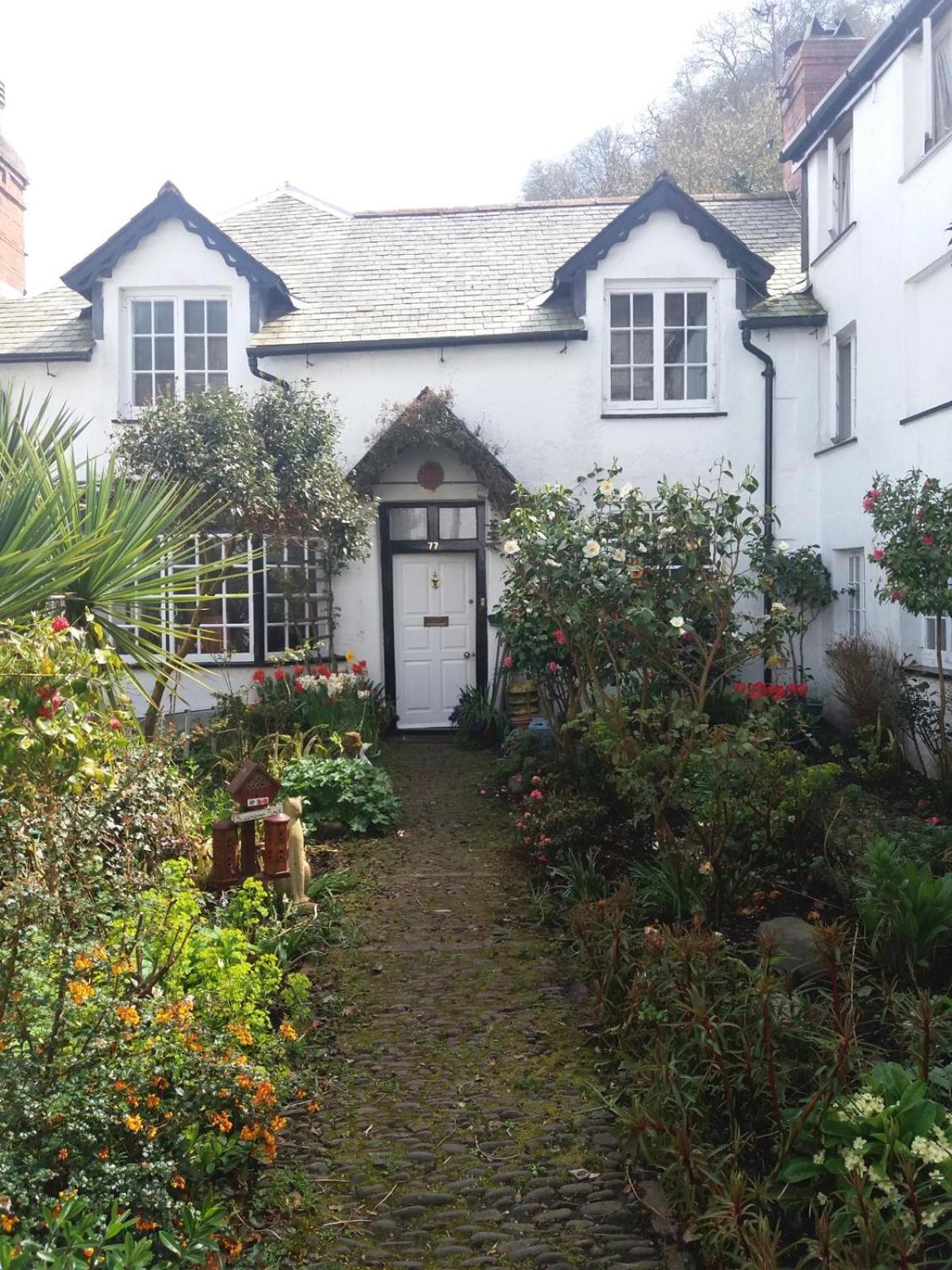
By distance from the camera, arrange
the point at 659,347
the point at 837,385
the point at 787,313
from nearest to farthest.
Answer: the point at 837,385 < the point at 787,313 < the point at 659,347

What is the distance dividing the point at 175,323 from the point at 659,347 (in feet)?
19.5

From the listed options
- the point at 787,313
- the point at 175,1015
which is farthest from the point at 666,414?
the point at 175,1015

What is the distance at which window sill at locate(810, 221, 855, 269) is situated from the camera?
12109mm

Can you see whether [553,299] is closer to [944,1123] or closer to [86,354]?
[86,354]

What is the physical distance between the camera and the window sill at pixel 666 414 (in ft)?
43.2

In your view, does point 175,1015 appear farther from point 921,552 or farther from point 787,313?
point 787,313

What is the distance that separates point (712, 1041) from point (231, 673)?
1047 cm

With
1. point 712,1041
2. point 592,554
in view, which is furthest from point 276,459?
point 712,1041

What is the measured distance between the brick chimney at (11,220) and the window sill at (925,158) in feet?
37.8

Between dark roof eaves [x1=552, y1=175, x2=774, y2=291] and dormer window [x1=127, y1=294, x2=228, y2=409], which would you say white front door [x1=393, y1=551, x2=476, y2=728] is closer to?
dormer window [x1=127, y1=294, x2=228, y2=409]

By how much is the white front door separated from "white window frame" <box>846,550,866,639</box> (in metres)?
4.44

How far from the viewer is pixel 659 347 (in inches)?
525

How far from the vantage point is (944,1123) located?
3.20m

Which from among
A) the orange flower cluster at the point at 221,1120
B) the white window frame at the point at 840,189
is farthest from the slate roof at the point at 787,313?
the orange flower cluster at the point at 221,1120
